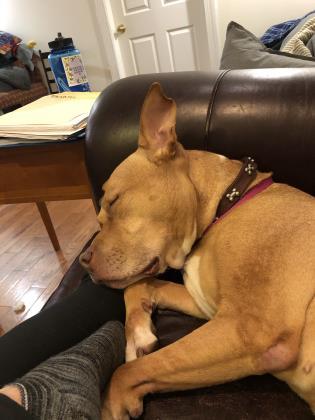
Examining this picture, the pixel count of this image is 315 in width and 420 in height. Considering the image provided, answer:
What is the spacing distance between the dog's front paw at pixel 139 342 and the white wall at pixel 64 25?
3.91 meters

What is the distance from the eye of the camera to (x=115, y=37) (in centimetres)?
434

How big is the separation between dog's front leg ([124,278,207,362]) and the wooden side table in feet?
1.86

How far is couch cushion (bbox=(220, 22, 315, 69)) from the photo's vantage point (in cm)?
161

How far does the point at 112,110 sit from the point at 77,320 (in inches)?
27.6

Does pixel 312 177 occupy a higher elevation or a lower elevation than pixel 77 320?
higher

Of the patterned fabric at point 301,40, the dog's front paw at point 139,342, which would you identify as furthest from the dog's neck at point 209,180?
the patterned fabric at point 301,40

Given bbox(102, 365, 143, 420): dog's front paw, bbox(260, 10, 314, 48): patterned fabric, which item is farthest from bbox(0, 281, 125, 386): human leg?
bbox(260, 10, 314, 48): patterned fabric

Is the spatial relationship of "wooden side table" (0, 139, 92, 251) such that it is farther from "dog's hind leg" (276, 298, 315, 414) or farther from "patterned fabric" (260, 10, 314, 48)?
"patterned fabric" (260, 10, 314, 48)

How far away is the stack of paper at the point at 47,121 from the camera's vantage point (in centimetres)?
155

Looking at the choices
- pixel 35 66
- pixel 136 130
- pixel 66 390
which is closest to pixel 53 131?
pixel 136 130

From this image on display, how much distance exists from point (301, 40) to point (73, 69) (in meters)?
1.27

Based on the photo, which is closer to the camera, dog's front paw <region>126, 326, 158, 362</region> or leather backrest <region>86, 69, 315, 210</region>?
dog's front paw <region>126, 326, 158, 362</region>

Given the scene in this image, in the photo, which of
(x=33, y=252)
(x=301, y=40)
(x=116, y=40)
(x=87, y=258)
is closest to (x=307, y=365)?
(x=87, y=258)

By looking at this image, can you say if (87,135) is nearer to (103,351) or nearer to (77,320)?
(77,320)
